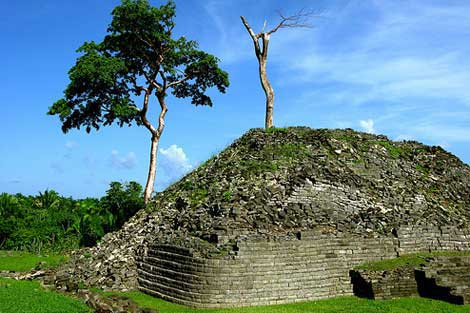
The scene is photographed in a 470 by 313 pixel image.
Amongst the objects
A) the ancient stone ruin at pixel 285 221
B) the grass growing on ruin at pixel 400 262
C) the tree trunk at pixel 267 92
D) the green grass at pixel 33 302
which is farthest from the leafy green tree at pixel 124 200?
the grass growing on ruin at pixel 400 262

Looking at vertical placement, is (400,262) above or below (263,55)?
below

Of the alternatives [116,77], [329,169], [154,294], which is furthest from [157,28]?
[154,294]

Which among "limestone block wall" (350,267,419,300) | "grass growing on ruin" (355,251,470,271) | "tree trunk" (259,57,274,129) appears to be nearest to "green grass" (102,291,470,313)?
"limestone block wall" (350,267,419,300)

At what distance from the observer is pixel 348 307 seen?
11.5 meters

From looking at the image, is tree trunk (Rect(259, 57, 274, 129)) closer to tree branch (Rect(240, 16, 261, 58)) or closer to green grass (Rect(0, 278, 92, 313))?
tree branch (Rect(240, 16, 261, 58))

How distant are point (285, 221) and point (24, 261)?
12.3 m

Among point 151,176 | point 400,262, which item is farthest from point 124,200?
point 400,262

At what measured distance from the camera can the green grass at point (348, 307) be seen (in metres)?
11.1

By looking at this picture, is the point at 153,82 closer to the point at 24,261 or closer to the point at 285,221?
the point at 24,261

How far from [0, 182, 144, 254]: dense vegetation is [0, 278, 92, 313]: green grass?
34.0 ft

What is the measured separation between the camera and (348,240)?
1355 cm

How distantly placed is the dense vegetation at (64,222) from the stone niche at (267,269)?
9602 millimetres

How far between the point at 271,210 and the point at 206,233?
2.22 meters

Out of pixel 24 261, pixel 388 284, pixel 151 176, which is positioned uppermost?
pixel 151 176
